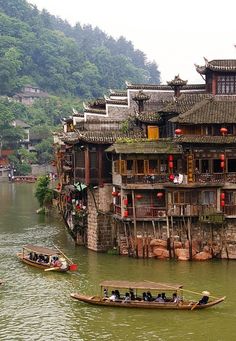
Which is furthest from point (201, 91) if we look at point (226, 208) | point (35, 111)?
point (35, 111)

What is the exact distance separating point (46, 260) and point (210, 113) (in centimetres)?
1513

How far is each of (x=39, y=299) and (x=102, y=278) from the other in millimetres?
5675

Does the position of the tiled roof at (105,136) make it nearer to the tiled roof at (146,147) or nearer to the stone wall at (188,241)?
the tiled roof at (146,147)

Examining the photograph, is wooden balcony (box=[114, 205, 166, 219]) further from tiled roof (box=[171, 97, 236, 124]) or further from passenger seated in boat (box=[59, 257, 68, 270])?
tiled roof (box=[171, 97, 236, 124])

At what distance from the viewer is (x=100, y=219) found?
164 ft

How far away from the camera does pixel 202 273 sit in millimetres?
43094

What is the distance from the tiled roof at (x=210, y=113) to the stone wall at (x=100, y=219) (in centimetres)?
804

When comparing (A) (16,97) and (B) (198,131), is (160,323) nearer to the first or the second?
(B) (198,131)

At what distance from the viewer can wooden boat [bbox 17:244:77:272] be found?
44.4 metres

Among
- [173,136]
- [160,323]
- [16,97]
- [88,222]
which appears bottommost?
[160,323]

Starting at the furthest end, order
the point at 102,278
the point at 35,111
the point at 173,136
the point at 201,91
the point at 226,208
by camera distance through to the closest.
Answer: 1. the point at 35,111
2. the point at 201,91
3. the point at 173,136
4. the point at 226,208
5. the point at 102,278

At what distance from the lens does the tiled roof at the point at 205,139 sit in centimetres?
4538

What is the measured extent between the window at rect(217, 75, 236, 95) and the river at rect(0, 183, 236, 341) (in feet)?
46.4

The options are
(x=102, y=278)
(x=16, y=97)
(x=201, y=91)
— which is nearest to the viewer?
(x=102, y=278)
